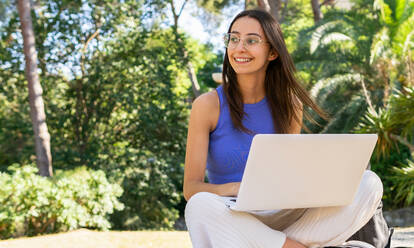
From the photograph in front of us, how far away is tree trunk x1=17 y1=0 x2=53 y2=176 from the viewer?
27.6 feet

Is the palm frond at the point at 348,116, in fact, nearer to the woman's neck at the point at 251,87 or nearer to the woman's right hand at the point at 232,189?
the woman's neck at the point at 251,87

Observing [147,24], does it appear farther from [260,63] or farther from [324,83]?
[260,63]

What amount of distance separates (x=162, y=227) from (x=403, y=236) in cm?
654

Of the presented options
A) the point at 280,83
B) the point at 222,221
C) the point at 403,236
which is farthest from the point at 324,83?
the point at 222,221

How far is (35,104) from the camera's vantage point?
848 cm

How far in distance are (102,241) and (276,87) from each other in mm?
3522

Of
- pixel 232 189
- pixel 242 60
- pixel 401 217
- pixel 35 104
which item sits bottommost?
pixel 401 217

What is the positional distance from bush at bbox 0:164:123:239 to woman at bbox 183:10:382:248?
460 cm

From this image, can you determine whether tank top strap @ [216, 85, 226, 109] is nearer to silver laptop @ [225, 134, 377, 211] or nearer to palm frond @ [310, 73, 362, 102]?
silver laptop @ [225, 134, 377, 211]

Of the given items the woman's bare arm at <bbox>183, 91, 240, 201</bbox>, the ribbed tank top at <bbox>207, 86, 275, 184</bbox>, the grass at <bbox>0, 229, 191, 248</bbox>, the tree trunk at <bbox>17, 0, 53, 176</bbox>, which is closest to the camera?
the woman's bare arm at <bbox>183, 91, 240, 201</bbox>

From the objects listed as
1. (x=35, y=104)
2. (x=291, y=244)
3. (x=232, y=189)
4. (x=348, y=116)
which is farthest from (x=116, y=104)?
(x=291, y=244)

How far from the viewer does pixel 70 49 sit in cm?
1027

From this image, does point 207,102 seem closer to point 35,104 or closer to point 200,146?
point 200,146

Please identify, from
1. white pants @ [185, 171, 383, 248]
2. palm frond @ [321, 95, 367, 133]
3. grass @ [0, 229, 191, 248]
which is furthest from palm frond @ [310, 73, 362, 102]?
white pants @ [185, 171, 383, 248]
